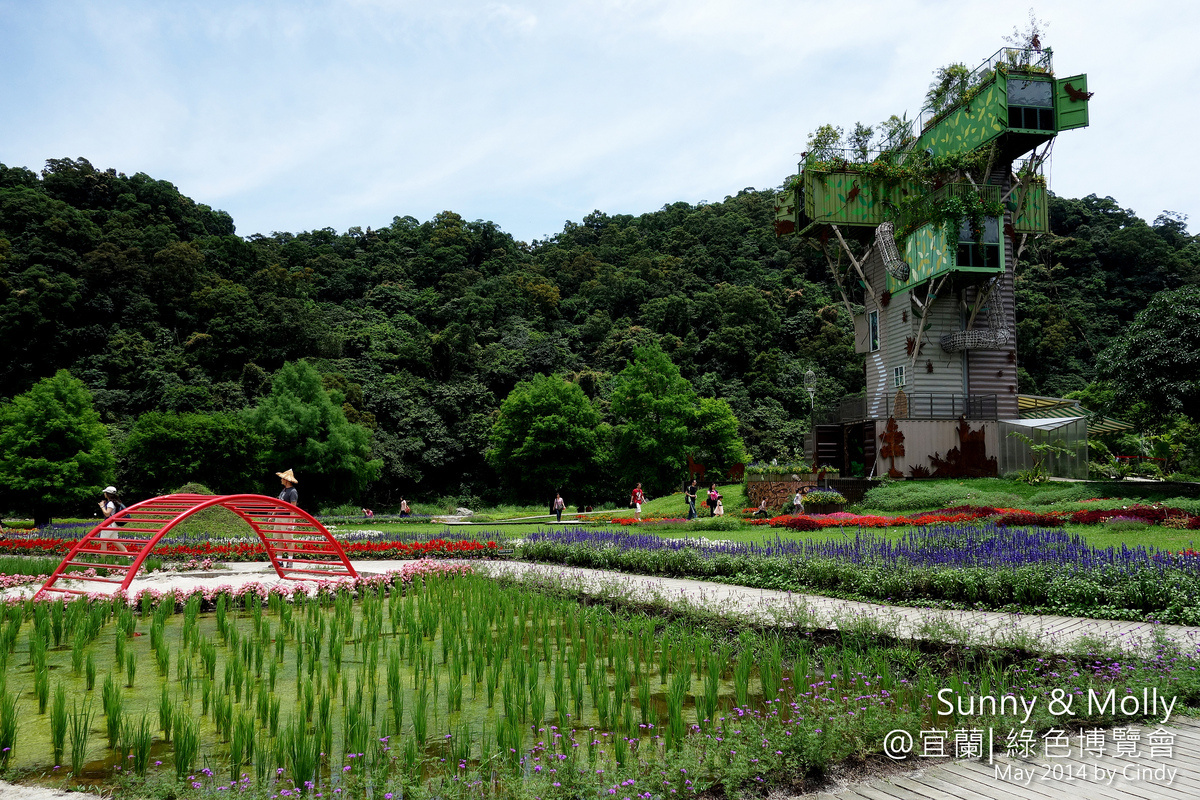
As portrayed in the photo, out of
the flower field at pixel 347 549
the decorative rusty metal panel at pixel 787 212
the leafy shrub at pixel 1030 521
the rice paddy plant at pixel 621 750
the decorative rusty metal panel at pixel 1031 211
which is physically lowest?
the flower field at pixel 347 549

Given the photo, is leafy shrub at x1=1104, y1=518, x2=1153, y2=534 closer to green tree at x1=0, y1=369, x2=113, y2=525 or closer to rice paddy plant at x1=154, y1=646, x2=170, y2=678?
rice paddy plant at x1=154, y1=646, x2=170, y2=678

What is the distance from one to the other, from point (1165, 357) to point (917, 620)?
22.8 metres

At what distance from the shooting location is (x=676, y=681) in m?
5.61

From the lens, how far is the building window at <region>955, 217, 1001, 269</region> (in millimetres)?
33188

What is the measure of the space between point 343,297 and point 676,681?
249ft

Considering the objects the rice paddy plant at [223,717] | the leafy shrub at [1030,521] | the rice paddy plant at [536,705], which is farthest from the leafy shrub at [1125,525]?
the rice paddy plant at [223,717]

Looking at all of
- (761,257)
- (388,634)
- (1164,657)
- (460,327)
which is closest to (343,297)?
(460,327)

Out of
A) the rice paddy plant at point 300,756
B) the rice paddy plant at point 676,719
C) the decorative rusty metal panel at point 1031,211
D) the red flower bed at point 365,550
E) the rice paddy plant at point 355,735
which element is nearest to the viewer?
the rice paddy plant at point 300,756

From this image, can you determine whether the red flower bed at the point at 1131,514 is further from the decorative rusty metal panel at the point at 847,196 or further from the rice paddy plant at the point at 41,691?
the decorative rusty metal panel at the point at 847,196

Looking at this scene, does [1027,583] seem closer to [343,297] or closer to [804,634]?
[804,634]

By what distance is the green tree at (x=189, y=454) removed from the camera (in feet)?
142

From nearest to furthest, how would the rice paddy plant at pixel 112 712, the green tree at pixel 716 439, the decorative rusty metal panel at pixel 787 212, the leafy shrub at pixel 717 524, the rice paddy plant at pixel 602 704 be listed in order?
the rice paddy plant at pixel 112 712 < the rice paddy plant at pixel 602 704 < the leafy shrub at pixel 717 524 < the decorative rusty metal panel at pixel 787 212 < the green tree at pixel 716 439

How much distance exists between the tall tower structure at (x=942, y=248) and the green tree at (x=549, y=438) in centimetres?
1954

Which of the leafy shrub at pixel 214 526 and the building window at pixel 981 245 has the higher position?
the building window at pixel 981 245
